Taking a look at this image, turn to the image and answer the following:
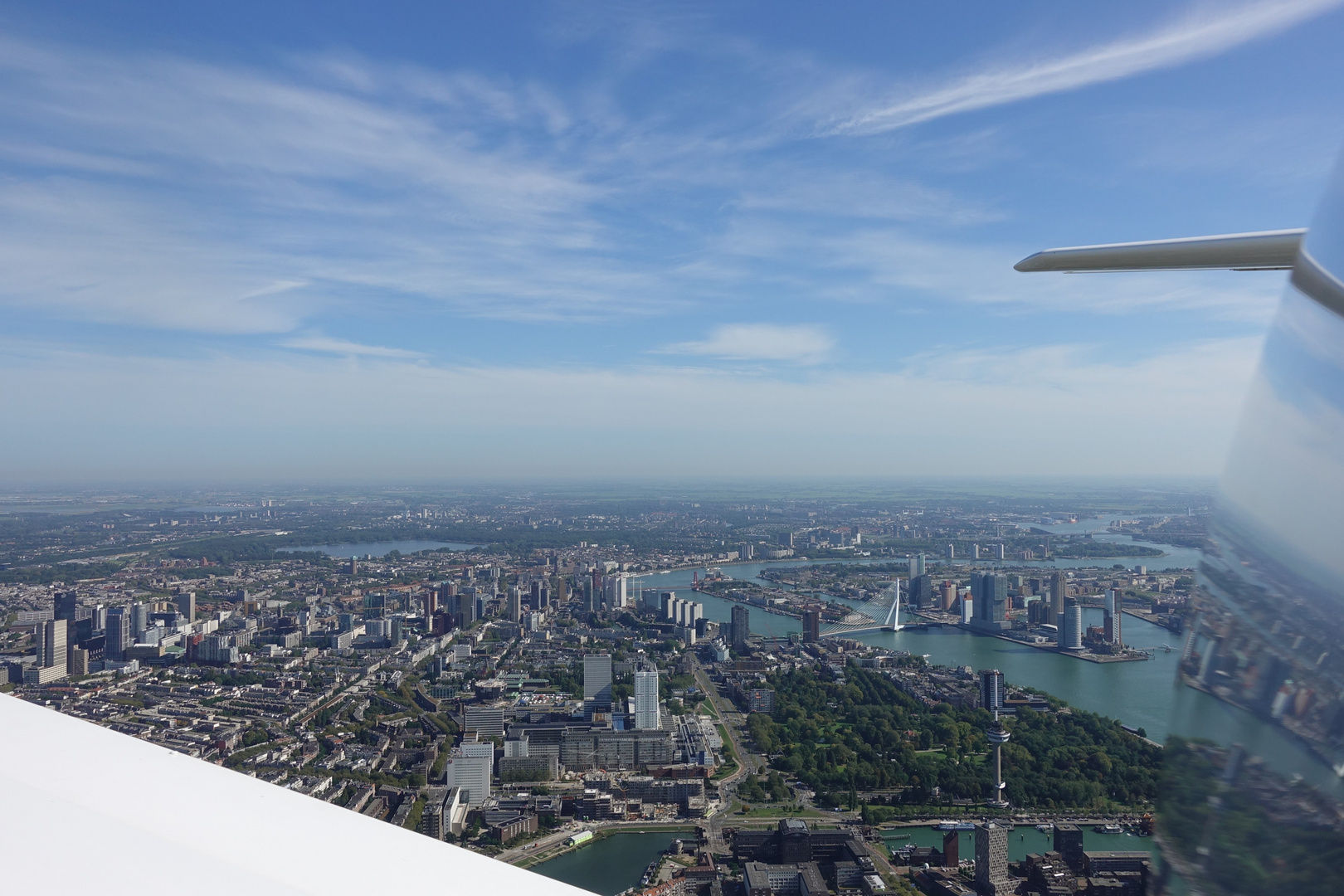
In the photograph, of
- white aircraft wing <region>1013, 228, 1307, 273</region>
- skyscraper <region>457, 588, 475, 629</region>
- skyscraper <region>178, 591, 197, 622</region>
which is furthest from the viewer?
skyscraper <region>457, 588, 475, 629</region>

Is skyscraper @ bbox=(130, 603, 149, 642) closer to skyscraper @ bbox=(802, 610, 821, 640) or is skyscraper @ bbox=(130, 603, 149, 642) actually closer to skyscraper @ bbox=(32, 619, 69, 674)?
skyscraper @ bbox=(32, 619, 69, 674)

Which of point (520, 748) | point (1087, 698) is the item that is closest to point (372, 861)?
point (520, 748)

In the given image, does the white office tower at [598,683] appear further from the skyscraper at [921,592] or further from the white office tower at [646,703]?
the skyscraper at [921,592]

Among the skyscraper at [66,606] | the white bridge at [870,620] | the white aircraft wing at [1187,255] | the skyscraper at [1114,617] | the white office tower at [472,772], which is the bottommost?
the white bridge at [870,620]

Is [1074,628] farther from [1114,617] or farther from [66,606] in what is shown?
[66,606]

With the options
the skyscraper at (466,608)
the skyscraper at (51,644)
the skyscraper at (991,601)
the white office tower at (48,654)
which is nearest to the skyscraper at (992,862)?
the skyscraper at (991,601)

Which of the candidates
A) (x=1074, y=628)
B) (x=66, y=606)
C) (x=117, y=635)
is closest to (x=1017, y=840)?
(x=1074, y=628)

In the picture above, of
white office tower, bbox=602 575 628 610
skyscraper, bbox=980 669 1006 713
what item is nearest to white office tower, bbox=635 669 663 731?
skyscraper, bbox=980 669 1006 713
